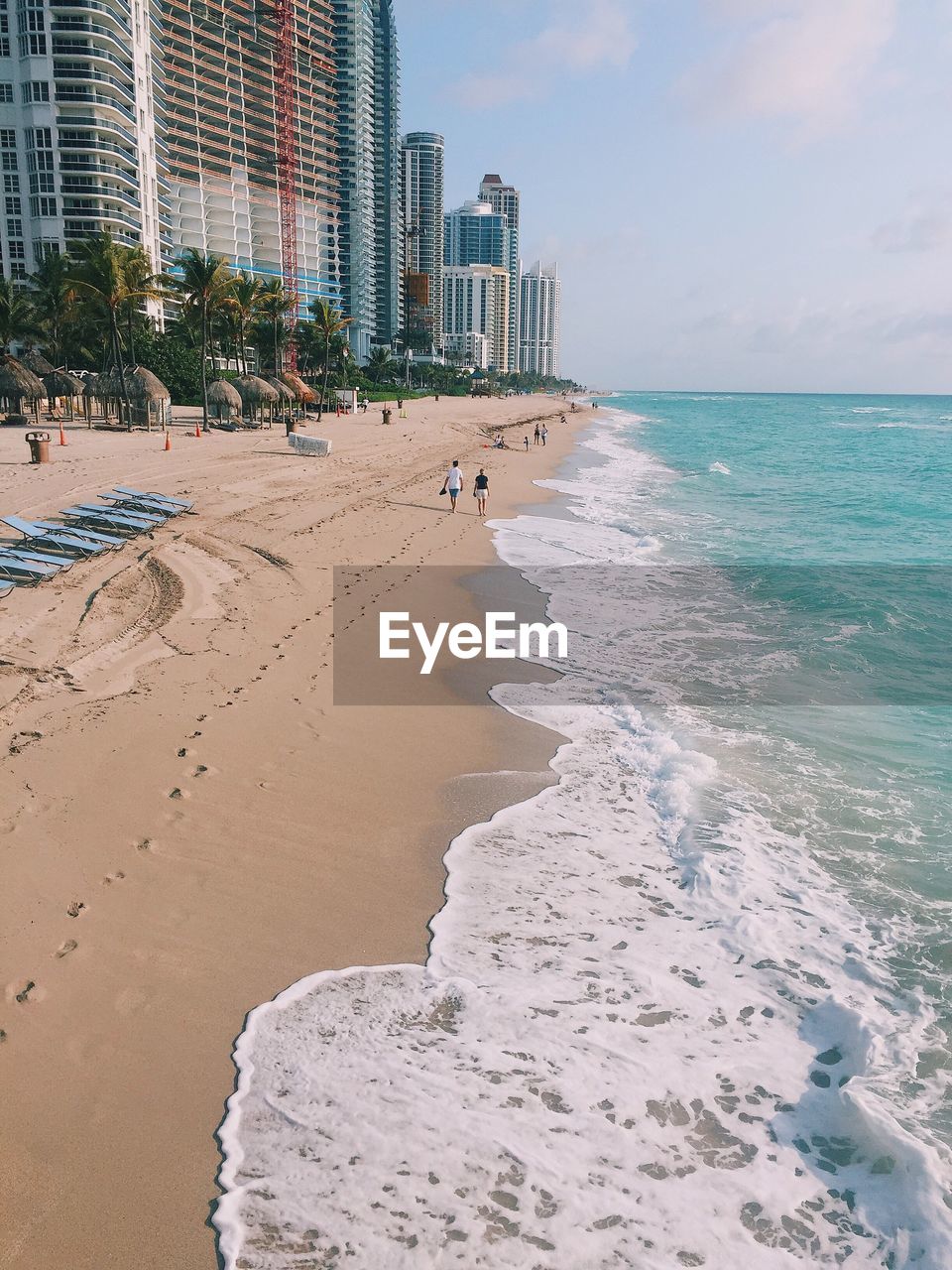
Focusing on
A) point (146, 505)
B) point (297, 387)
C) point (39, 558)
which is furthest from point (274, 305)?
point (39, 558)

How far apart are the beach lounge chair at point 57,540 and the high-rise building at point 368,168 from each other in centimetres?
15142

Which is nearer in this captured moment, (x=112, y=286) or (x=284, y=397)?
(x=112, y=286)

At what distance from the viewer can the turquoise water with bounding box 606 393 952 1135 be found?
661 centimetres

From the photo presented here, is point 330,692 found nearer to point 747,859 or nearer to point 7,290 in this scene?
point 747,859

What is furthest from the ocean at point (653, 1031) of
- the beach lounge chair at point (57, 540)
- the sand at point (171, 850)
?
the beach lounge chair at point (57, 540)

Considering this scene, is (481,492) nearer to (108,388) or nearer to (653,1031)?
(653,1031)

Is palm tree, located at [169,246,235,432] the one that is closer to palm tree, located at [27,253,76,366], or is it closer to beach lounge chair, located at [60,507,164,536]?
palm tree, located at [27,253,76,366]

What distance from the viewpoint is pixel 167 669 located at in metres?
9.68

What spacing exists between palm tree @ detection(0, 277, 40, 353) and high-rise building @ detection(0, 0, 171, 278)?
116 ft

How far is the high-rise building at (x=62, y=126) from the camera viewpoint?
2943 inches

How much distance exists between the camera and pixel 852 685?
1143cm

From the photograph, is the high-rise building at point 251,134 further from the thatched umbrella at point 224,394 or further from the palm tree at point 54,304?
the thatched umbrella at point 224,394

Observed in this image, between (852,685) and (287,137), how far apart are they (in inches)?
5716

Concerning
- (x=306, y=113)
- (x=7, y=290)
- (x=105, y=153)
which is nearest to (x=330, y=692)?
(x=7, y=290)
